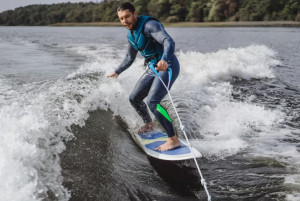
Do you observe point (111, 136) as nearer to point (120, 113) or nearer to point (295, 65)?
point (120, 113)

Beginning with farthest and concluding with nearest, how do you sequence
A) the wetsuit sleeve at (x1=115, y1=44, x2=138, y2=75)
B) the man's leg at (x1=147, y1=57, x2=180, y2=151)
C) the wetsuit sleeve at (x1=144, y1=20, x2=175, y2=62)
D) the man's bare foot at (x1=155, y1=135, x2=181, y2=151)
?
the wetsuit sleeve at (x1=115, y1=44, x2=138, y2=75) < the man's bare foot at (x1=155, y1=135, x2=181, y2=151) < the man's leg at (x1=147, y1=57, x2=180, y2=151) < the wetsuit sleeve at (x1=144, y1=20, x2=175, y2=62)

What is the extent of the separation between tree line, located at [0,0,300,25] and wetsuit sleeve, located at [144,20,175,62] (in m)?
68.5

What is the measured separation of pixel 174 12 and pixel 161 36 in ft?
309

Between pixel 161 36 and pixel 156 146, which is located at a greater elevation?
pixel 161 36

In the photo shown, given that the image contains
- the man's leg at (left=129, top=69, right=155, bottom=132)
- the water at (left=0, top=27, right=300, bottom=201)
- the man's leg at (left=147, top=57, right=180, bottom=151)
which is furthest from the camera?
the man's leg at (left=129, top=69, right=155, bottom=132)

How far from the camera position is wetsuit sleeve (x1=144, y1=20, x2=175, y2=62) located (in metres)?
4.18

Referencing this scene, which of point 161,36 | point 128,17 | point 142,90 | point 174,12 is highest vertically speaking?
point 128,17

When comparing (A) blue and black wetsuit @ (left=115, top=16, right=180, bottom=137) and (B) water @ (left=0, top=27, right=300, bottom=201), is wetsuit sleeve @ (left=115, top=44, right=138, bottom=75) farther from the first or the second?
(B) water @ (left=0, top=27, right=300, bottom=201)

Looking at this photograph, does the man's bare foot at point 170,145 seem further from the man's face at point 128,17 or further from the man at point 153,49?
the man's face at point 128,17

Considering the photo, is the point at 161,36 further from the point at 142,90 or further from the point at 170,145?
the point at 170,145

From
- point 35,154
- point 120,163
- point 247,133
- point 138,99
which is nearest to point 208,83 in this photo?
point 247,133

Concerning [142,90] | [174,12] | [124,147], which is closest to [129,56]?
[142,90]

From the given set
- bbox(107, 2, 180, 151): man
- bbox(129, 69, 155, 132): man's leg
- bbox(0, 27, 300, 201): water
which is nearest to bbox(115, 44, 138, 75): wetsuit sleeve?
bbox(107, 2, 180, 151): man

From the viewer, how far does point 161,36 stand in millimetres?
4254
